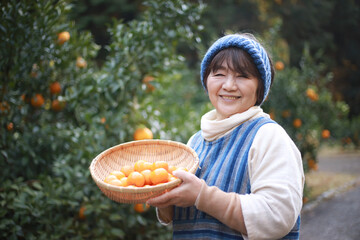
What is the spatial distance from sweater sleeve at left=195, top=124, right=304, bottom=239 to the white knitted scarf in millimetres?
153

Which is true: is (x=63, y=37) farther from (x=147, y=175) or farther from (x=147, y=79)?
(x=147, y=175)

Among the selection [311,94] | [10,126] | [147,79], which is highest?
[147,79]

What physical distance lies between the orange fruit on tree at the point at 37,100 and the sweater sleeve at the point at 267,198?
1890 millimetres

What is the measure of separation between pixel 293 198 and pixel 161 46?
1.69 metres

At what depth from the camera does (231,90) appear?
1276mm

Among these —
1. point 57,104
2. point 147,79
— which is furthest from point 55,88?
point 147,79

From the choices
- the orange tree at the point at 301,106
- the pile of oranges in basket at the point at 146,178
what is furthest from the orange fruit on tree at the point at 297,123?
the pile of oranges in basket at the point at 146,178

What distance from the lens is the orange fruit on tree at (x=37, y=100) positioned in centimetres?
250

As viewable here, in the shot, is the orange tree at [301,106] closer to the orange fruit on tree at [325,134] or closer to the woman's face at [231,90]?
the orange fruit on tree at [325,134]

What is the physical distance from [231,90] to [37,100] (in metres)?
1.83

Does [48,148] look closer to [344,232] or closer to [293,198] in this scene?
[293,198]

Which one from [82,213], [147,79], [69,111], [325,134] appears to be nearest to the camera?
[82,213]

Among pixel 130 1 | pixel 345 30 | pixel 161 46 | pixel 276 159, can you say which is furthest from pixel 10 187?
pixel 345 30

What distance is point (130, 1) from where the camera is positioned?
9.06m
